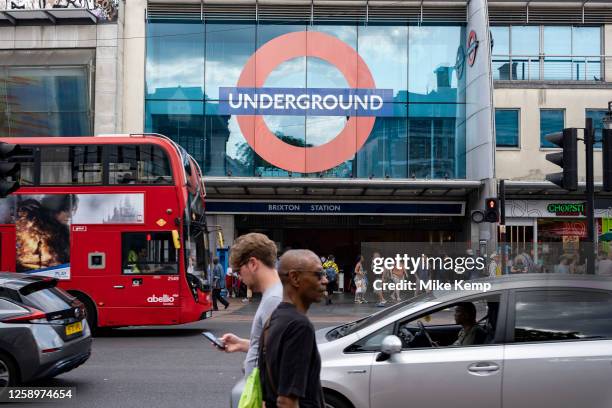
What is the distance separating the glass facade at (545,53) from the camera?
85.4 feet

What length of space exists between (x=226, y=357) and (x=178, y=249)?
3.24 m

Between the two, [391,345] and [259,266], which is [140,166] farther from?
[259,266]

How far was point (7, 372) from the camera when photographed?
776cm

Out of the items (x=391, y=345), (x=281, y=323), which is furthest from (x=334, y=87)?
(x=281, y=323)

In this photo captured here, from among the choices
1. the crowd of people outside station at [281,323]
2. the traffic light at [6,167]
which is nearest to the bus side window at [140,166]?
the traffic light at [6,167]

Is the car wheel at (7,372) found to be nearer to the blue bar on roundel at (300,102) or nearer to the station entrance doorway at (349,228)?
the blue bar on roundel at (300,102)

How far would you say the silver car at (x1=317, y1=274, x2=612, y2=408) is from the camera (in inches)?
209

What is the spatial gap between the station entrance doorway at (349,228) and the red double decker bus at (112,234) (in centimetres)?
1335

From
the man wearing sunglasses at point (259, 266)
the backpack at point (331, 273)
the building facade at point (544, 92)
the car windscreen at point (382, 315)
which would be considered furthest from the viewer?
the building facade at point (544, 92)

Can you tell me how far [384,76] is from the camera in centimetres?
2575

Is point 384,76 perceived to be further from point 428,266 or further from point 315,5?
point 428,266

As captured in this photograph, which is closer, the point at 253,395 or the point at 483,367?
the point at 253,395

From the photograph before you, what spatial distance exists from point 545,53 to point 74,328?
73.8 feet

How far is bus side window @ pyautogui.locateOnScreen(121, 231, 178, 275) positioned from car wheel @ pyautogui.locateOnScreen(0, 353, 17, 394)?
591 centimetres
